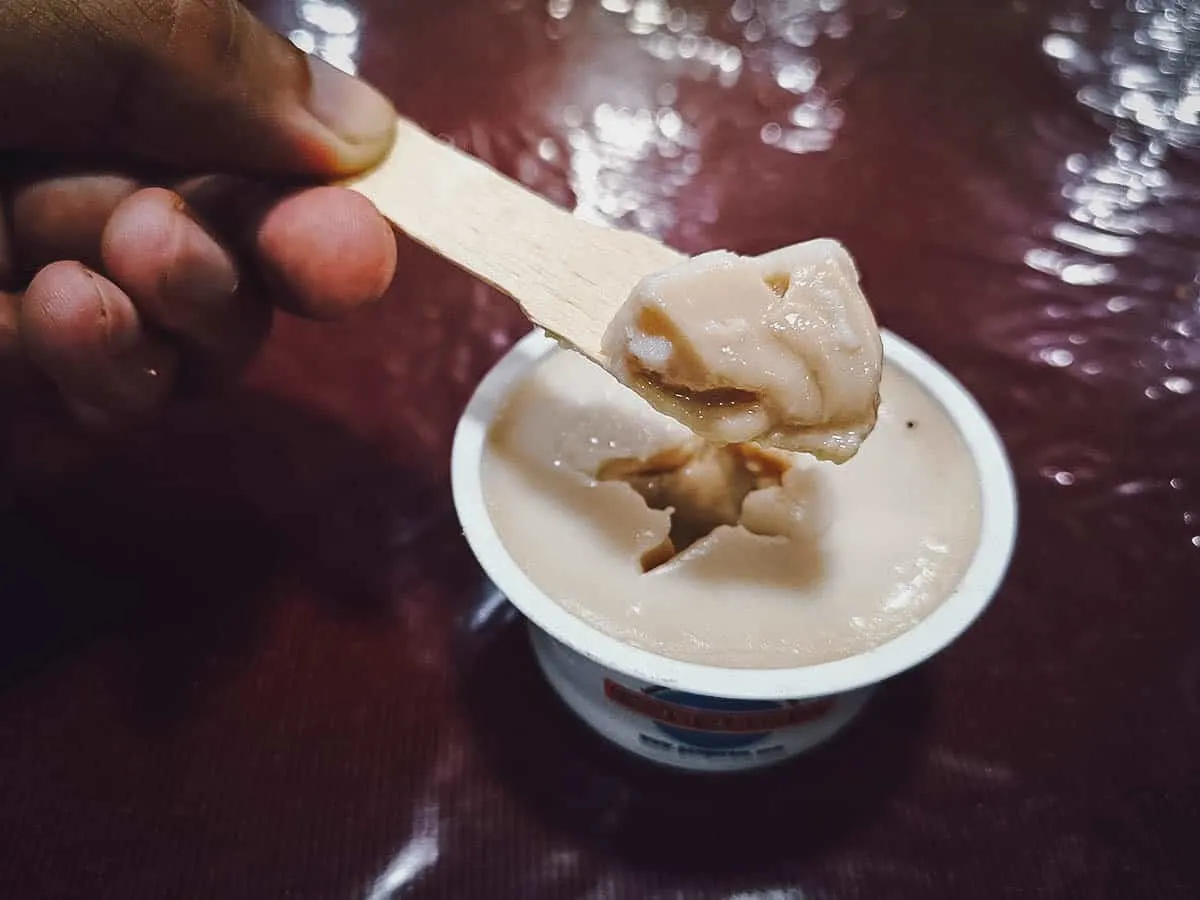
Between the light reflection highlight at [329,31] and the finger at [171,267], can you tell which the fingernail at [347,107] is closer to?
the finger at [171,267]

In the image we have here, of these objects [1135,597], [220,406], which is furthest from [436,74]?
[1135,597]

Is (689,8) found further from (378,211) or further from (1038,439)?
(378,211)

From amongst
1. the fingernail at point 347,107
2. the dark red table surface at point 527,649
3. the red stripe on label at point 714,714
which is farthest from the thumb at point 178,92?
the red stripe on label at point 714,714

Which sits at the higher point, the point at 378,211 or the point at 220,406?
the point at 378,211

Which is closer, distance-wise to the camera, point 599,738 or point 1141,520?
point 599,738

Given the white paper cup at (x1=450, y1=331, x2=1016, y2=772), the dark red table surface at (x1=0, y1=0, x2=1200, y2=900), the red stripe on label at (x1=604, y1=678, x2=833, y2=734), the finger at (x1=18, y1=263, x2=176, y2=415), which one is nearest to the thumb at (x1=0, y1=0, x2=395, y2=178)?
the finger at (x1=18, y1=263, x2=176, y2=415)

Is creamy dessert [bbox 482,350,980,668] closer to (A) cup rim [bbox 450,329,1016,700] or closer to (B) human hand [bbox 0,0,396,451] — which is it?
(A) cup rim [bbox 450,329,1016,700]
